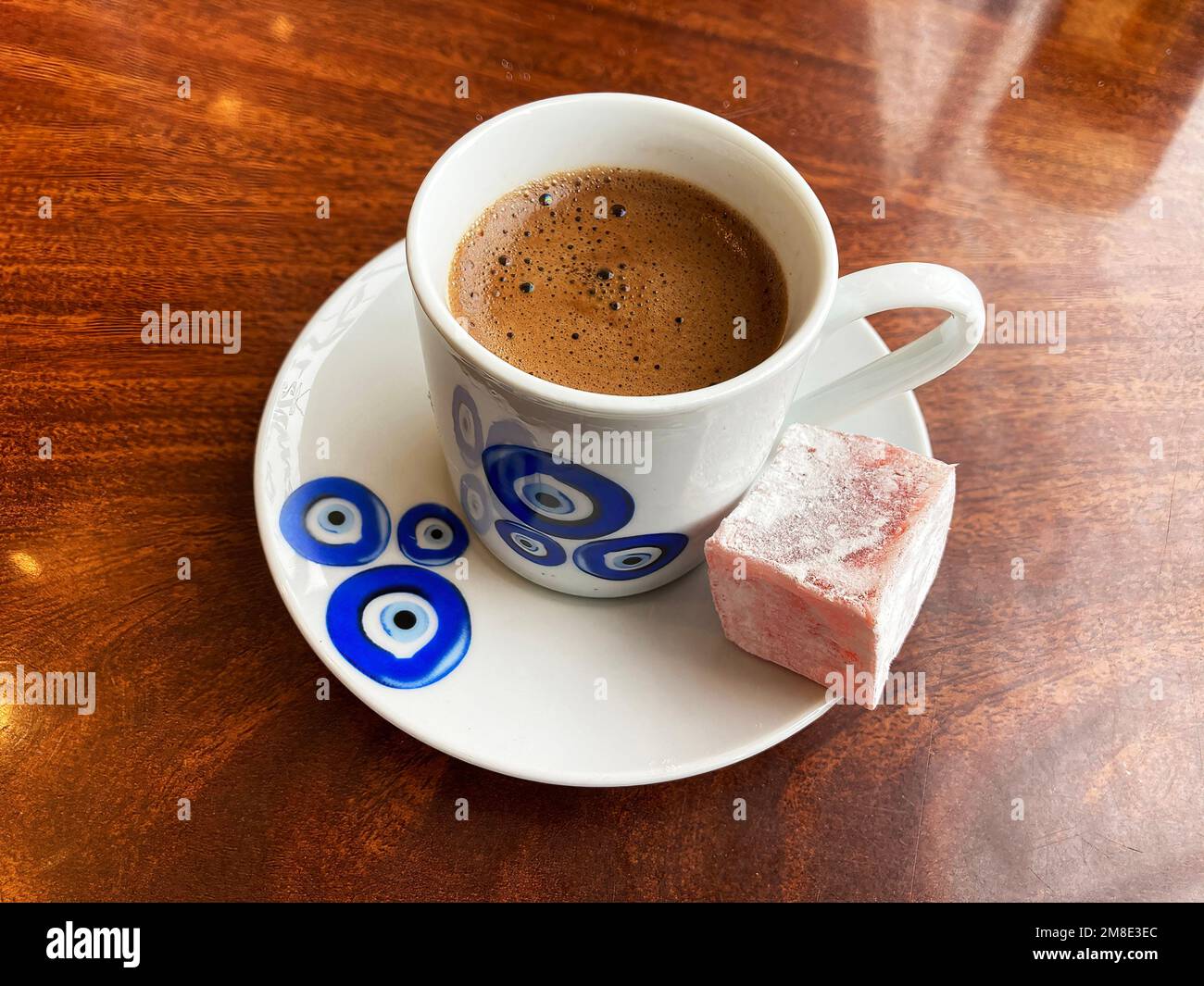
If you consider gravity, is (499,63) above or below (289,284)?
above

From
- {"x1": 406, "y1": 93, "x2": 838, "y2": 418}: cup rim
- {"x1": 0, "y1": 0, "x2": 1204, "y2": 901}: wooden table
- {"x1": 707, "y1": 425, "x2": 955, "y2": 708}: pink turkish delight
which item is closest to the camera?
{"x1": 406, "y1": 93, "x2": 838, "y2": 418}: cup rim

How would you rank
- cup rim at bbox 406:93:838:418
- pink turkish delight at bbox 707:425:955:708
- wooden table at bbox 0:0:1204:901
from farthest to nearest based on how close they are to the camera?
wooden table at bbox 0:0:1204:901, pink turkish delight at bbox 707:425:955:708, cup rim at bbox 406:93:838:418

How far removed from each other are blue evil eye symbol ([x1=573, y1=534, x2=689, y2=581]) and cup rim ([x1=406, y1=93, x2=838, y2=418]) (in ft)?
0.52

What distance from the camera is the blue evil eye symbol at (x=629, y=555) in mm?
967

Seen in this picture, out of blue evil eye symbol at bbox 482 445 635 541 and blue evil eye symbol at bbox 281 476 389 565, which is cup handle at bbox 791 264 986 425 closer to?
blue evil eye symbol at bbox 482 445 635 541

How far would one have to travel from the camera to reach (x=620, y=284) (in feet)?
3.35

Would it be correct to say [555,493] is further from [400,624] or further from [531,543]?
[400,624]

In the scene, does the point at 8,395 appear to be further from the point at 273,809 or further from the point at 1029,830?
the point at 1029,830

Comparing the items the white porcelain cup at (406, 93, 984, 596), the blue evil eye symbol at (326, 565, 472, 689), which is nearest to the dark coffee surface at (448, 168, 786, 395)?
the white porcelain cup at (406, 93, 984, 596)

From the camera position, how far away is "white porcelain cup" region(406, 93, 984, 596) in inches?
32.7

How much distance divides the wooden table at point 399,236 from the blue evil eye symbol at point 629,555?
0.73 ft

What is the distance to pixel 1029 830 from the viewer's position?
104cm

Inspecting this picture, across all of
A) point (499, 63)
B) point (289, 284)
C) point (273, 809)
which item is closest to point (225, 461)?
point (289, 284)
